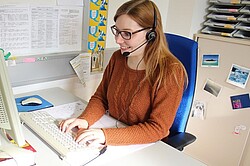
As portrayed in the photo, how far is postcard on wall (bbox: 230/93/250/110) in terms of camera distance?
74.0 inches

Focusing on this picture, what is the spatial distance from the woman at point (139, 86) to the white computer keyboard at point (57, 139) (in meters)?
0.03

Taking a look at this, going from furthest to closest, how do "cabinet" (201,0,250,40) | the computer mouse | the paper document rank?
"cabinet" (201,0,250,40) → the paper document → the computer mouse

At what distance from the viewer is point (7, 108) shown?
2.46ft

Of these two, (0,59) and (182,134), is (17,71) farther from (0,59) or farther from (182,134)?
(182,134)

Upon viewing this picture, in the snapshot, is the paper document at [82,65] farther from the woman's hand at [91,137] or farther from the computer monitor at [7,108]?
the computer monitor at [7,108]

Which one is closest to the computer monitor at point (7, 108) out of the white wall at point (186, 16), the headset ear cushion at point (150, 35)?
the headset ear cushion at point (150, 35)

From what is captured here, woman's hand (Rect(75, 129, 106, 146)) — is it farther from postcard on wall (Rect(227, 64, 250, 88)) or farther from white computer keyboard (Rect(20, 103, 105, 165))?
postcard on wall (Rect(227, 64, 250, 88))

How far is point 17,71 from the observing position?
1.39 meters

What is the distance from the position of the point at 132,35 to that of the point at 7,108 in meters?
0.57

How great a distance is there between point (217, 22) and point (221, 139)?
0.89 m

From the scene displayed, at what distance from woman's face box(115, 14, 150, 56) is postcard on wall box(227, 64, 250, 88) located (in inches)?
39.4

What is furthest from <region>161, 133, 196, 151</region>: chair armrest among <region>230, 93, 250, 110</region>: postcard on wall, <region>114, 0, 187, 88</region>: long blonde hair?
<region>230, 93, 250, 110</region>: postcard on wall

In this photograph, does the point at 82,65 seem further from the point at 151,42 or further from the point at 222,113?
the point at 222,113

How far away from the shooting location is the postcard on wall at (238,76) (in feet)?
6.06
